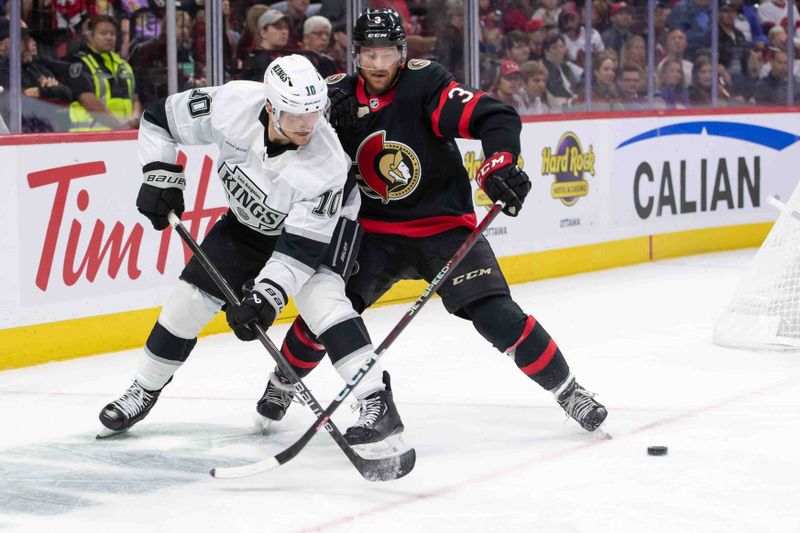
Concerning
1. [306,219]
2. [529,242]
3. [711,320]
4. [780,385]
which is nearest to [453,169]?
[306,219]

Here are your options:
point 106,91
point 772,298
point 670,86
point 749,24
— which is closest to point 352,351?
point 772,298

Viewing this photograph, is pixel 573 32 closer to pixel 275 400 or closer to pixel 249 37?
pixel 249 37

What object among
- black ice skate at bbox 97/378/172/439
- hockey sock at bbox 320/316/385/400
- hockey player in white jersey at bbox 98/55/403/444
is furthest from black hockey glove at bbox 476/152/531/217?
black ice skate at bbox 97/378/172/439

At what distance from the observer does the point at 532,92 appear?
706 cm

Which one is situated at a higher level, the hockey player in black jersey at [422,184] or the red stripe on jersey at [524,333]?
the hockey player in black jersey at [422,184]

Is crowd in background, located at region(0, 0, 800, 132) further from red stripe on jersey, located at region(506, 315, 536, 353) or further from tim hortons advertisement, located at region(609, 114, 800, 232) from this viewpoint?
red stripe on jersey, located at region(506, 315, 536, 353)

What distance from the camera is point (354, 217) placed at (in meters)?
3.38

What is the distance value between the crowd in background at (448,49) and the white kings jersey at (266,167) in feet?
5.56

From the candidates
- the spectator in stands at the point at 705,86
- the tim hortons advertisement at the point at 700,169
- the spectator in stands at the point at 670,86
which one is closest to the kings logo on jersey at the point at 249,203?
the tim hortons advertisement at the point at 700,169

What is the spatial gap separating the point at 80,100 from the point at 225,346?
108cm

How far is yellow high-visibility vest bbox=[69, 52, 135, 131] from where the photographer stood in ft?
16.5

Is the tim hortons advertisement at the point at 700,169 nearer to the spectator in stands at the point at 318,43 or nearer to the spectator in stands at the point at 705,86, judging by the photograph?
the spectator in stands at the point at 705,86

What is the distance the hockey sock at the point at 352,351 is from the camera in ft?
10.3

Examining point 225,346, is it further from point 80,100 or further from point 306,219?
point 306,219
